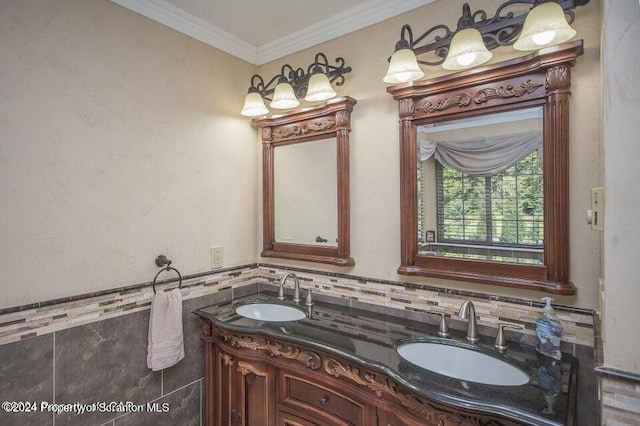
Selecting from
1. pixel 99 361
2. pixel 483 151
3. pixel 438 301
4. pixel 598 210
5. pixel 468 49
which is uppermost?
pixel 468 49

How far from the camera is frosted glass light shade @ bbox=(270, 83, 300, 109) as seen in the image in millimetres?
1844

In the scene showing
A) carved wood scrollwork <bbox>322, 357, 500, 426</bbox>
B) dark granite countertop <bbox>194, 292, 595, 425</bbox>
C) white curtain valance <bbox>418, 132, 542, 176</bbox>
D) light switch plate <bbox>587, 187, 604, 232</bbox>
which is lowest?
carved wood scrollwork <bbox>322, 357, 500, 426</bbox>

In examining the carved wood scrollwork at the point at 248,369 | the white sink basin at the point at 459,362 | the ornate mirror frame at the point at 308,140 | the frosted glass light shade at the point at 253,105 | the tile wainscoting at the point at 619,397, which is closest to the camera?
the tile wainscoting at the point at 619,397

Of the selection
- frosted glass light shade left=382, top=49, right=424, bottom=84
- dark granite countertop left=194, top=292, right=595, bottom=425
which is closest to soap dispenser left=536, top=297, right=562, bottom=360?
dark granite countertop left=194, top=292, right=595, bottom=425

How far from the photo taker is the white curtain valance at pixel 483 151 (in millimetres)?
1342

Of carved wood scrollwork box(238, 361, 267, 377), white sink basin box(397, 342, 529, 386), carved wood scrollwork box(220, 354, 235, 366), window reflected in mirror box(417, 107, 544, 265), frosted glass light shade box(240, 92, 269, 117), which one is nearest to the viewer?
white sink basin box(397, 342, 529, 386)

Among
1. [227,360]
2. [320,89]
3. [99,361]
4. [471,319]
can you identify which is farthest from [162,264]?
[471,319]

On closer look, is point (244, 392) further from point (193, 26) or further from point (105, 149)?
point (193, 26)

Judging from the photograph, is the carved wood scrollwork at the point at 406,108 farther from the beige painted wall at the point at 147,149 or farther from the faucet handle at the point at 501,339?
the faucet handle at the point at 501,339

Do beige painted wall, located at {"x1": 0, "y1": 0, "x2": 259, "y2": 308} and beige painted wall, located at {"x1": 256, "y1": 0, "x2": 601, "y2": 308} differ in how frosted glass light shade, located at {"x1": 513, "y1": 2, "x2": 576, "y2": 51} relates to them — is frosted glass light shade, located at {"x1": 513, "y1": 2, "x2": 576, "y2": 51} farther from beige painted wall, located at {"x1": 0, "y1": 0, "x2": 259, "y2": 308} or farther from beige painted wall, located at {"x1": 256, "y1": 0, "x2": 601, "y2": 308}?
beige painted wall, located at {"x1": 0, "y1": 0, "x2": 259, "y2": 308}

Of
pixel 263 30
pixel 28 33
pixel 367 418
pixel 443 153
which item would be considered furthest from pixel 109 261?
pixel 443 153

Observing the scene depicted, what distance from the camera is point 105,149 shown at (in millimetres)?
1506

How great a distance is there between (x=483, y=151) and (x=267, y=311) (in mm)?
1432

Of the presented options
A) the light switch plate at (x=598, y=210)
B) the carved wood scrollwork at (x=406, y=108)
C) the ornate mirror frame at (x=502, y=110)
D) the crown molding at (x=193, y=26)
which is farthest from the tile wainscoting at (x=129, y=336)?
the crown molding at (x=193, y=26)
